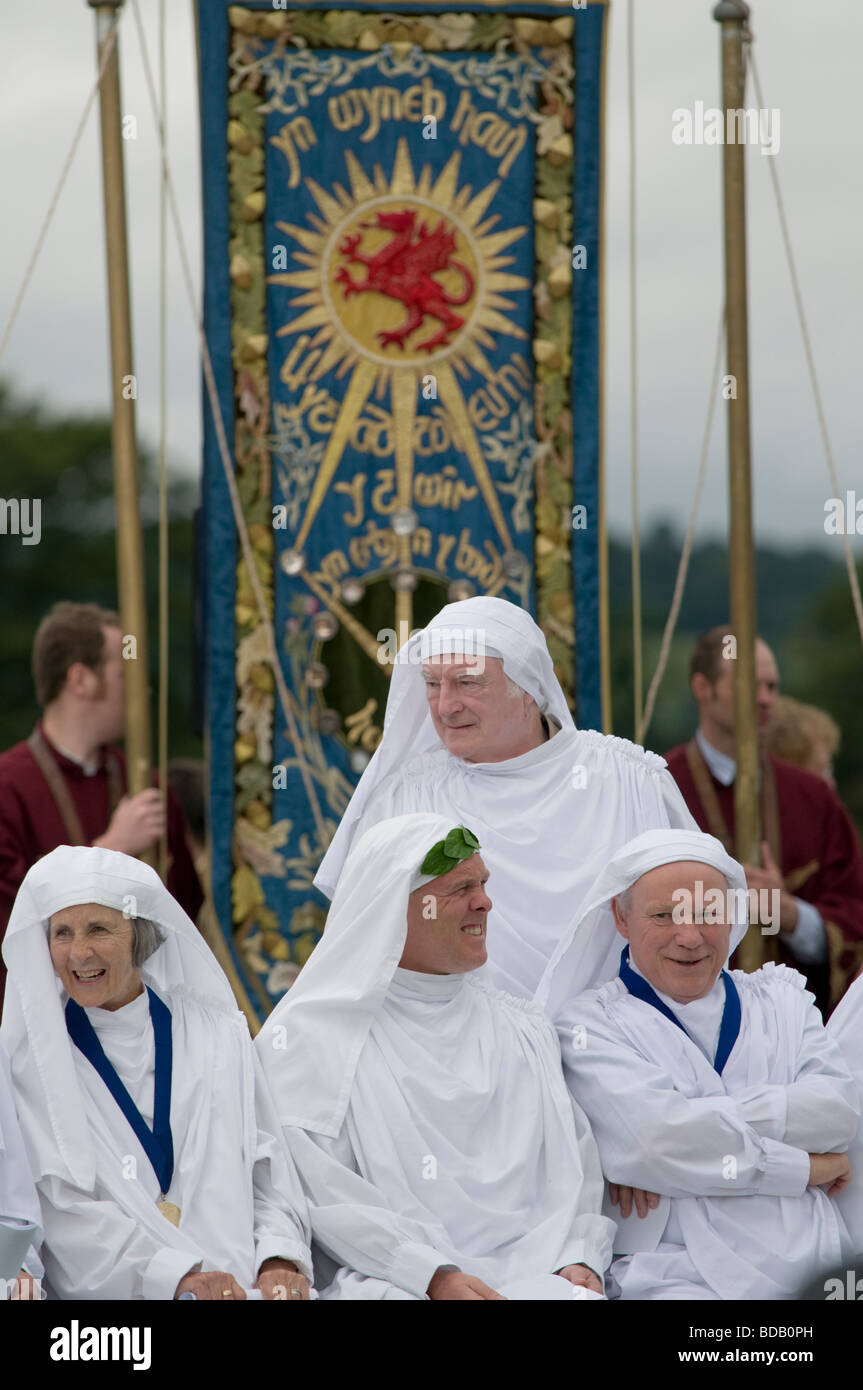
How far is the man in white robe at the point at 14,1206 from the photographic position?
189 inches

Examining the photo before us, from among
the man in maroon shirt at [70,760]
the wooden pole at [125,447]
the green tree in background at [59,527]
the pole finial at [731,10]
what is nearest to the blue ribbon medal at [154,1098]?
the wooden pole at [125,447]

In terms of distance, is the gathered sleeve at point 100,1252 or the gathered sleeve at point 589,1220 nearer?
the gathered sleeve at point 100,1252

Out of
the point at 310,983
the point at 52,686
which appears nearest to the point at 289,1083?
the point at 310,983

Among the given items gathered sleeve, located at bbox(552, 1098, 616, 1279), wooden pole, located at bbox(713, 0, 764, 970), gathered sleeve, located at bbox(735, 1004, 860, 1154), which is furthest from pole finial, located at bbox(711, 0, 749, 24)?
gathered sleeve, located at bbox(552, 1098, 616, 1279)

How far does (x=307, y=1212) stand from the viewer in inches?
201

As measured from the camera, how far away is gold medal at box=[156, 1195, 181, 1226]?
503cm

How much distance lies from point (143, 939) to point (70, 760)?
3117mm

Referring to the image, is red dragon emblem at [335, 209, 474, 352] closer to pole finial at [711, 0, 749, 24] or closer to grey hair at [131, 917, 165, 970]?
pole finial at [711, 0, 749, 24]

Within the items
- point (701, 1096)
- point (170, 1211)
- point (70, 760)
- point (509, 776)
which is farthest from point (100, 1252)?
point (70, 760)

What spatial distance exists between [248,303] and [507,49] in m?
1.27

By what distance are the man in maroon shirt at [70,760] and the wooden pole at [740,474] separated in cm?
198

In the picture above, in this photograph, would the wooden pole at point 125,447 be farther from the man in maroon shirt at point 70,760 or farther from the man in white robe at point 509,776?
the man in white robe at point 509,776

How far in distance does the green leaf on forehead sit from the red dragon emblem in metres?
3.53
